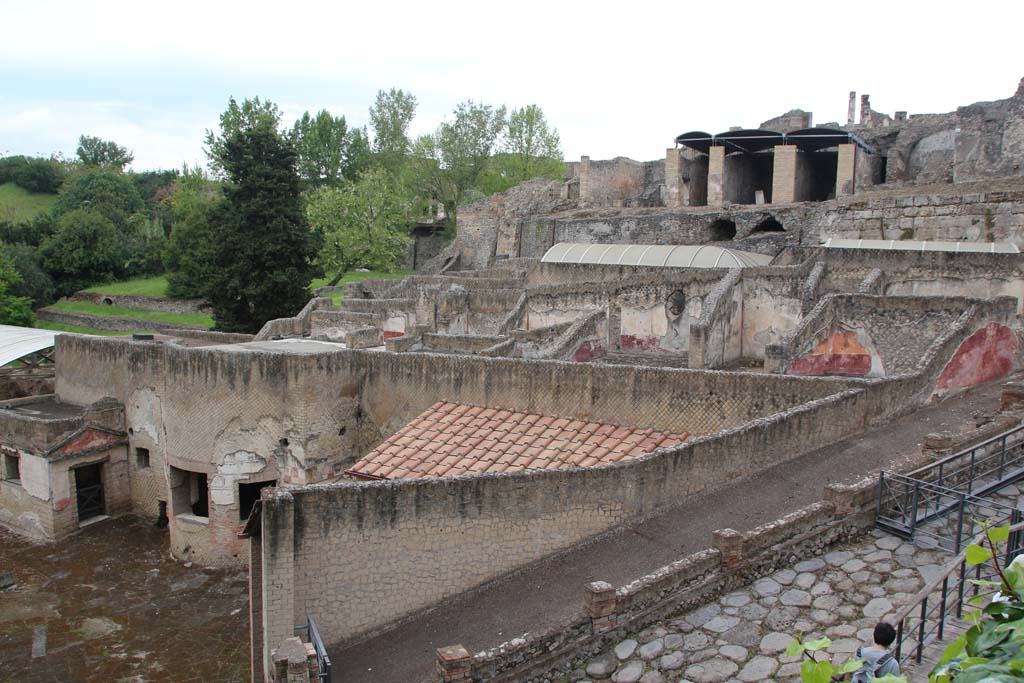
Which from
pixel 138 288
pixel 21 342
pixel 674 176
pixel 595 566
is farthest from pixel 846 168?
pixel 138 288

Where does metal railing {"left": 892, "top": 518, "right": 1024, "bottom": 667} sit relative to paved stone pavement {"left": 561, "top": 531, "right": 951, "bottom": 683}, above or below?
above

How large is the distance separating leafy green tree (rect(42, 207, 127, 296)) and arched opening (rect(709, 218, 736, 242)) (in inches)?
1375

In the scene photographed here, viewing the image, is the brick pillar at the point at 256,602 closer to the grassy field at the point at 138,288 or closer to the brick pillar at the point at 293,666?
the brick pillar at the point at 293,666

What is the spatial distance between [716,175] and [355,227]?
53.7 ft

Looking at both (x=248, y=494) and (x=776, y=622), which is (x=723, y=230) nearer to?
(x=248, y=494)

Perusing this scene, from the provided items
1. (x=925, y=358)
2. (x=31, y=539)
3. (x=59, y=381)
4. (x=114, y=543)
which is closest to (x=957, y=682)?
(x=925, y=358)

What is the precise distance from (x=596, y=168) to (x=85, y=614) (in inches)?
1141

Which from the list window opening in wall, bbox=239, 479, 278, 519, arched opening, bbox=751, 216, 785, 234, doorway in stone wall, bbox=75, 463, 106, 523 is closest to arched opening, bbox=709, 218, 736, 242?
arched opening, bbox=751, 216, 785, 234

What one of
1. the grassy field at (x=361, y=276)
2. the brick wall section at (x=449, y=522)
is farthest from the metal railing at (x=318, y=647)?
the grassy field at (x=361, y=276)

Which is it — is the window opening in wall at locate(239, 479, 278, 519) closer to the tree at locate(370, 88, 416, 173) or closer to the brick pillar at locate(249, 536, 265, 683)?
the brick pillar at locate(249, 536, 265, 683)

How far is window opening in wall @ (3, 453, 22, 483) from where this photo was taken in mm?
18422

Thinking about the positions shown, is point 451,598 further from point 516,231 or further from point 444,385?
point 516,231

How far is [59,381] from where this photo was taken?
20.0m

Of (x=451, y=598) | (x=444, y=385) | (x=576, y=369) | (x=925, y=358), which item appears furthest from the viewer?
(x=444, y=385)
